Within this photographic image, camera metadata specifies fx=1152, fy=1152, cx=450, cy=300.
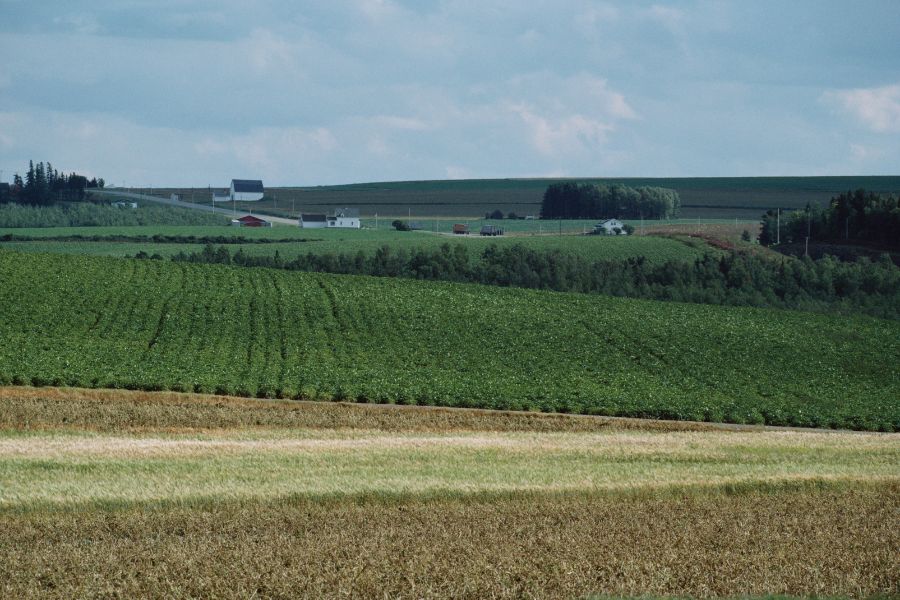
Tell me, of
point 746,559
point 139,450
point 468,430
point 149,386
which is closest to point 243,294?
point 149,386

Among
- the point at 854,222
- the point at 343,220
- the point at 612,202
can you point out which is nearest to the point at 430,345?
the point at 854,222

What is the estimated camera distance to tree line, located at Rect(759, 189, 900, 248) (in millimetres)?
102750

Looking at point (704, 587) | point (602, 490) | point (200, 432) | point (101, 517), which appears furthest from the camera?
point (200, 432)

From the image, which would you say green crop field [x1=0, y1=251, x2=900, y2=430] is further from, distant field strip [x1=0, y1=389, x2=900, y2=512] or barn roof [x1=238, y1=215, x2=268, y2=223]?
barn roof [x1=238, y1=215, x2=268, y2=223]

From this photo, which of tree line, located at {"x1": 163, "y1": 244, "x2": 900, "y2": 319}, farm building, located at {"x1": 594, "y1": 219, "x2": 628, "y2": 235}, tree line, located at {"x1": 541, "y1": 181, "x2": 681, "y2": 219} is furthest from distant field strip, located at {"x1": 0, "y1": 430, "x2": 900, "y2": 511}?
tree line, located at {"x1": 541, "y1": 181, "x2": 681, "y2": 219}

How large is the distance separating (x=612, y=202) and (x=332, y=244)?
73.1 m

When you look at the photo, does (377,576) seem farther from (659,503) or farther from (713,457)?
Answer: (713,457)

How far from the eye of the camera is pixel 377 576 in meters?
13.5

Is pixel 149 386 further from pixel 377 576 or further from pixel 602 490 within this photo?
pixel 377 576

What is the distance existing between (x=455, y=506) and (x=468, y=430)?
42.5 feet

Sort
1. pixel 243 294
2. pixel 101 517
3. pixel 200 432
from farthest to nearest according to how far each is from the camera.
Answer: pixel 243 294 → pixel 200 432 → pixel 101 517

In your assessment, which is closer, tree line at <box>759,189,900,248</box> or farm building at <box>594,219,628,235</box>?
tree line at <box>759,189,900,248</box>

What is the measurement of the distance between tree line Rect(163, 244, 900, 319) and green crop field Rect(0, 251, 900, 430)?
49.7 ft

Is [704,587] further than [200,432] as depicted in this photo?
No
